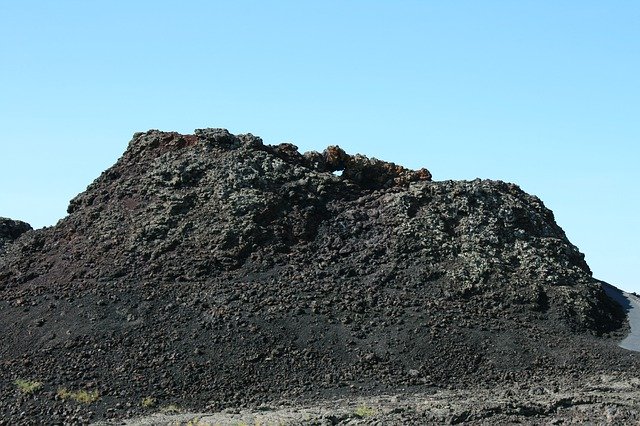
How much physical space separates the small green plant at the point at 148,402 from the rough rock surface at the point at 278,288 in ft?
0.66

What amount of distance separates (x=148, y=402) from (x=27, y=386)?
12.8ft

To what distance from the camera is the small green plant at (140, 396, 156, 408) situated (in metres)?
28.6

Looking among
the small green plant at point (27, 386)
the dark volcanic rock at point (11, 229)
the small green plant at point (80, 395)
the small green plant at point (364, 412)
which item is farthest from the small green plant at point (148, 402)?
the dark volcanic rock at point (11, 229)

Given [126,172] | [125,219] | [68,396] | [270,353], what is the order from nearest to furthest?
[68,396]
[270,353]
[125,219]
[126,172]

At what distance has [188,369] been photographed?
30547mm

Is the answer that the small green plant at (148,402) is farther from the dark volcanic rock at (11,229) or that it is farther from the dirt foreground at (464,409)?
the dark volcanic rock at (11,229)

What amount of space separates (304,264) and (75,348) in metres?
9.03

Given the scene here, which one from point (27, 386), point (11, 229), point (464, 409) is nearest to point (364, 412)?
point (464, 409)

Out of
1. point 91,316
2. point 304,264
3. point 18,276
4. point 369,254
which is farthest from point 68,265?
point 369,254

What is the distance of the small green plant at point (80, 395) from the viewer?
2883 centimetres

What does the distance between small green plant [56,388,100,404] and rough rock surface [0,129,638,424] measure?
0.37ft

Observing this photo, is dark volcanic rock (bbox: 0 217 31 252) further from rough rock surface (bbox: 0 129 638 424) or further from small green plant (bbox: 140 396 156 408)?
small green plant (bbox: 140 396 156 408)

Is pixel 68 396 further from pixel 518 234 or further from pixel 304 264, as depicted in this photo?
pixel 518 234

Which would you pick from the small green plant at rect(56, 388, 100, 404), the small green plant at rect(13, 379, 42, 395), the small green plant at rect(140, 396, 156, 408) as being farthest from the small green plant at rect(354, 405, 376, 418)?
the small green plant at rect(13, 379, 42, 395)
